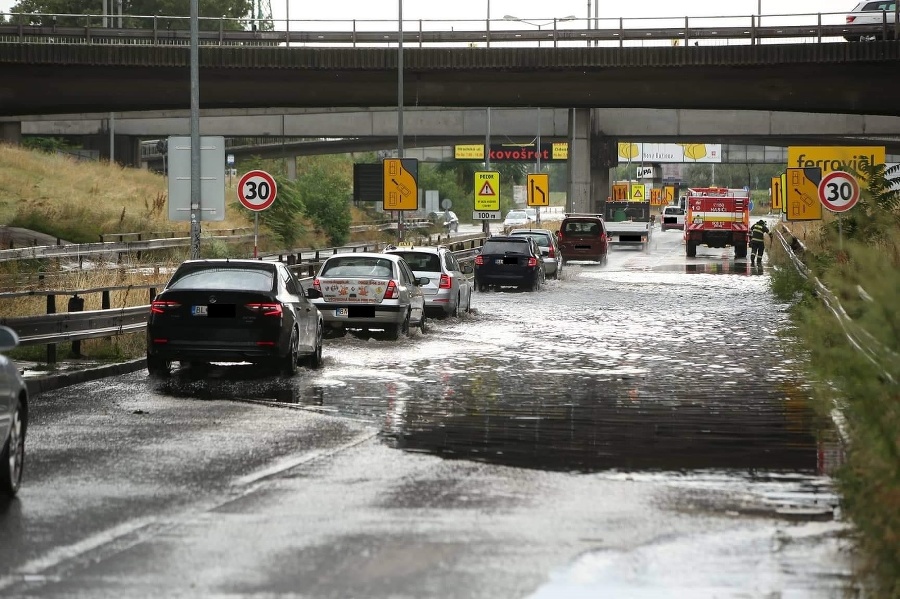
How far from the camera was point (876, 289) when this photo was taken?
28.3ft

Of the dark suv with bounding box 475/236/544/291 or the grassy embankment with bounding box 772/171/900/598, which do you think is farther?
the dark suv with bounding box 475/236/544/291

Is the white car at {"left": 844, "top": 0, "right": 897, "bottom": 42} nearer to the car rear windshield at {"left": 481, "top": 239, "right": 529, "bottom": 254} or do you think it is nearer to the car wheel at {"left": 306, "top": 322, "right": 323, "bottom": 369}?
the car rear windshield at {"left": 481, "top": 239, "right": 529, "bottom": 254}

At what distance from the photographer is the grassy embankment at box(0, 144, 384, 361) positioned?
84.6ft

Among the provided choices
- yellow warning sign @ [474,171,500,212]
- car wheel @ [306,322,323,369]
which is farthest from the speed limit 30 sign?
yellow warning sign @ [474,171,500,212]

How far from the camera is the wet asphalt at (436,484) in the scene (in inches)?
308

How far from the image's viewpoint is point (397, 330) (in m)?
25.0

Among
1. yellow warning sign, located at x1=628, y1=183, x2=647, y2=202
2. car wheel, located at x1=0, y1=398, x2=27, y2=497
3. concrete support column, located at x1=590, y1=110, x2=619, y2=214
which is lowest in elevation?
car wheel, located at x1=0, y1=398, x2=27, y2=497

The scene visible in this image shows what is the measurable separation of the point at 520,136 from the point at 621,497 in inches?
2974

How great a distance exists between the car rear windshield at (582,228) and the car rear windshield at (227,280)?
42780 mm

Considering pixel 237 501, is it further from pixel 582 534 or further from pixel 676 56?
pixel 676 56

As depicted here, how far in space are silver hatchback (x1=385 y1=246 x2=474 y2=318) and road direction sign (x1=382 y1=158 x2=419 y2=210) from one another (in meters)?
11.9

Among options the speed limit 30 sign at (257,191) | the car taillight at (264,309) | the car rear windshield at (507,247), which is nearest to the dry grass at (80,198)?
the car rear windshield at (507,247)

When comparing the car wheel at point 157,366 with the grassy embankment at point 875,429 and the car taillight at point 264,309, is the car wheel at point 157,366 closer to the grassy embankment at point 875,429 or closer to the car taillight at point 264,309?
the car taillight at point 264,309

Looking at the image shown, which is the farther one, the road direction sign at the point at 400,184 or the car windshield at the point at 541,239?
the car windshield at the point at 541,239
